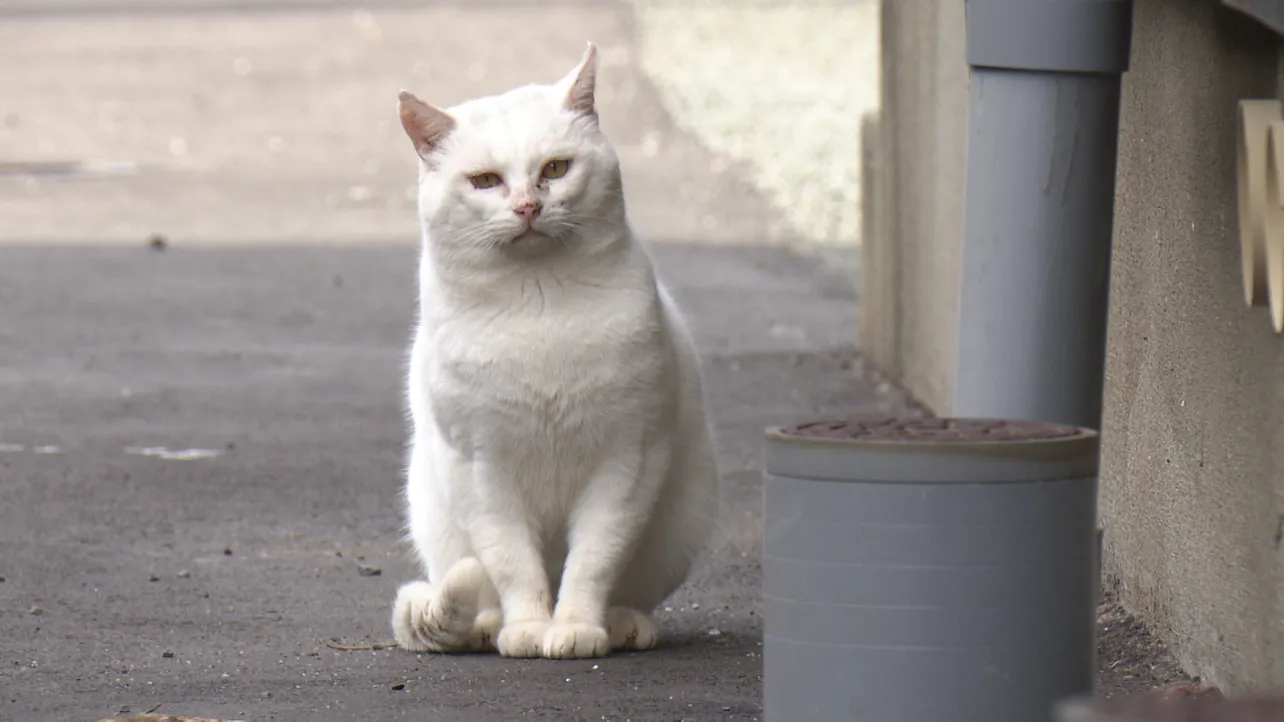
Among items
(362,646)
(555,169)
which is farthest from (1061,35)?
(362,646)

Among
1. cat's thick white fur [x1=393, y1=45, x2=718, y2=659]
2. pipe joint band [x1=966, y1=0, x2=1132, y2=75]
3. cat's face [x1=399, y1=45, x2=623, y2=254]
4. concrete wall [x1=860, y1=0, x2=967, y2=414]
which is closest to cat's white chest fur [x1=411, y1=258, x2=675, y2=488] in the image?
cat's thick white fur [x1=393, y1=45, x2=718, y2=659]

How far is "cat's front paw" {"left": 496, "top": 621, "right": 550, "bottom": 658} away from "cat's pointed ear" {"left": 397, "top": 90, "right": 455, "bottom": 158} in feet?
3.68

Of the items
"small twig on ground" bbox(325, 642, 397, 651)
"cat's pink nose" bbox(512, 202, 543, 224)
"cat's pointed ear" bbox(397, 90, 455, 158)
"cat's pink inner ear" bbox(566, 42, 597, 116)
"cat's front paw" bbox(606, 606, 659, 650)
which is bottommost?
"small twig on ground" bbox(325, 642, 397, 651)

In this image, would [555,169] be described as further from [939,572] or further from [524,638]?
[939,572]

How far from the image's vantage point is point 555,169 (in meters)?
4.80

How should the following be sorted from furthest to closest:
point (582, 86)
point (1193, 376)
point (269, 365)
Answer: point (269, 365), point (582, 86), point (1193, 376)

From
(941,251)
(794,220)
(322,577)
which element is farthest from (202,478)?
(794,220)

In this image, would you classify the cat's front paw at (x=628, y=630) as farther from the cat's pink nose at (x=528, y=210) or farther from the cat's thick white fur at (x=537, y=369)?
the cat's pink nose at (x=528, y=210)

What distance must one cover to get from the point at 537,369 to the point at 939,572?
165 centimetres

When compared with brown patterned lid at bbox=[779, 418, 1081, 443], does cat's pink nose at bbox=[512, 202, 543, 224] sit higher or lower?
higher

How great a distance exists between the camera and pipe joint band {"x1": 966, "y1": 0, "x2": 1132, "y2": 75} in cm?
407

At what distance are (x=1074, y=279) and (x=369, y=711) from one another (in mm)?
1707

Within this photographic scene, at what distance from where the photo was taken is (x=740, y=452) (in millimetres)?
7930

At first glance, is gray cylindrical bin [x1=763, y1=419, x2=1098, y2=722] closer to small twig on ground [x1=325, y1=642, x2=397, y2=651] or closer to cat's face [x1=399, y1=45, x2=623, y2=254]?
cat's face [x1=399, y1=45, x2=623, y2=254]
